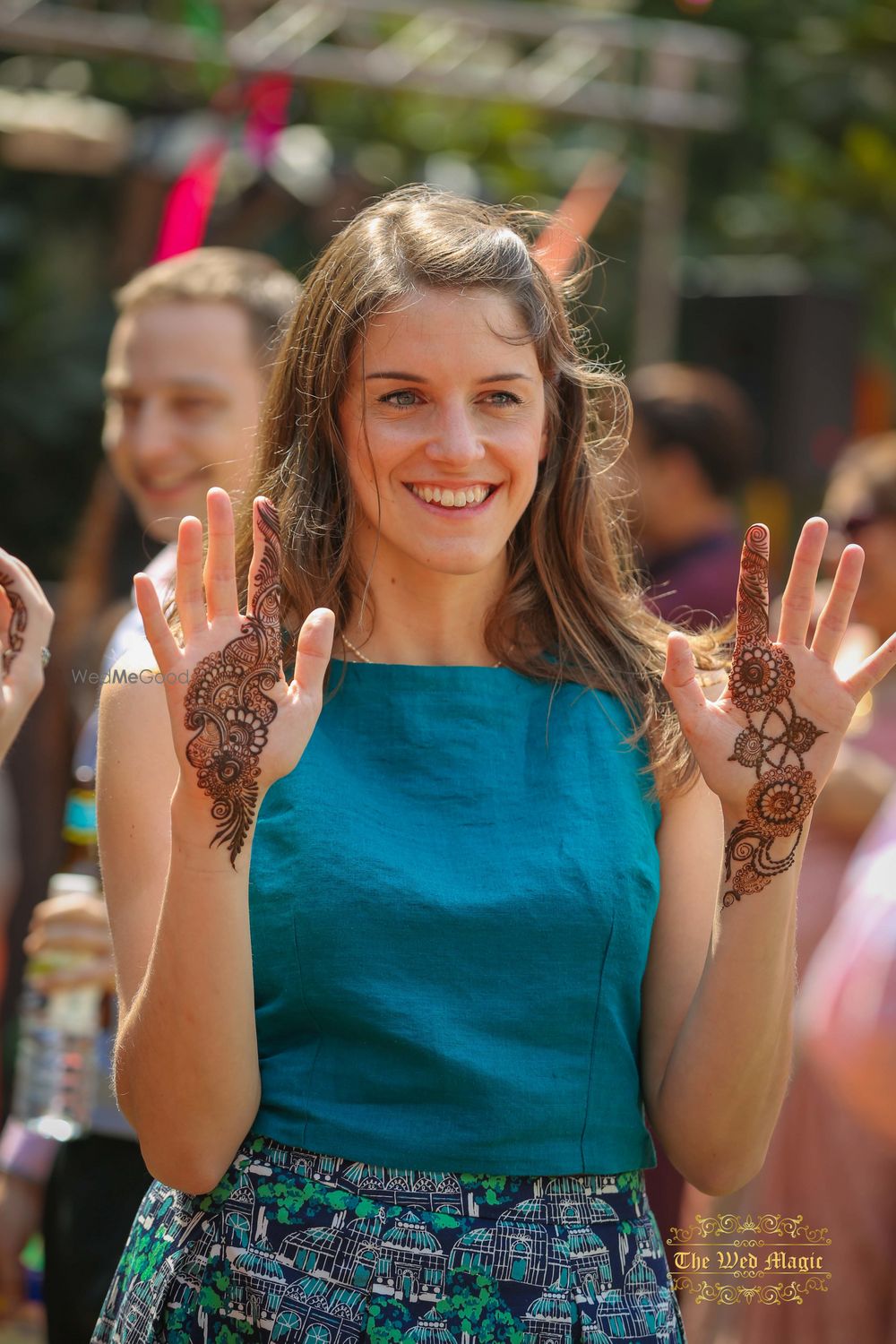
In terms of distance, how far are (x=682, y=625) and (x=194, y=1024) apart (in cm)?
103

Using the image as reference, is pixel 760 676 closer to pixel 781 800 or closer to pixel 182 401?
pixel 781 800

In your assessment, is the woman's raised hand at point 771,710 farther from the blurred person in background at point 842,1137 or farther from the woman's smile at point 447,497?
the blurred person in background at point 842,1137

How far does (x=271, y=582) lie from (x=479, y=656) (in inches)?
16.0

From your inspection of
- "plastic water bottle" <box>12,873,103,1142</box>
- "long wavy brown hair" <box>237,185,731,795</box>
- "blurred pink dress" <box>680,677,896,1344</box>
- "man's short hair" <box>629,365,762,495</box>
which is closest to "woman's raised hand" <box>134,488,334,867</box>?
"long wavy brown hair" <box>237,185,731,795</box>

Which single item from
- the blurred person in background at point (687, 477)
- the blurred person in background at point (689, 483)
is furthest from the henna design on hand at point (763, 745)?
the blurred person in background at point (687, 477)

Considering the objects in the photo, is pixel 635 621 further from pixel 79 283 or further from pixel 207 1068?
pixel 79 283

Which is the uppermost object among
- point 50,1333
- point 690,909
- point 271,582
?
point 271,582

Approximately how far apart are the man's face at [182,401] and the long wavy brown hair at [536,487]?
2.75ft

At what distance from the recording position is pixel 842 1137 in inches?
138

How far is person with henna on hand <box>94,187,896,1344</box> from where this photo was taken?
1764 millimetres

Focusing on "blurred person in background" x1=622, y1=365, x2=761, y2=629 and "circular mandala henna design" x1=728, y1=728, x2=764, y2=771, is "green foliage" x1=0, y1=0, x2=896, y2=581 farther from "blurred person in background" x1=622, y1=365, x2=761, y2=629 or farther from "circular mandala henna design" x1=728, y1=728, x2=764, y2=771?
"circular mandala henna design" x1=728, y1=728, x2=764, y2=771

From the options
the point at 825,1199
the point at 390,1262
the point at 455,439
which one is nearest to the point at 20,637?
the point at 455,439

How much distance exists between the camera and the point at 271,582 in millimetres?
1812

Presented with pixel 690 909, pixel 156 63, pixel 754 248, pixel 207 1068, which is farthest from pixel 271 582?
pixel 754 248
